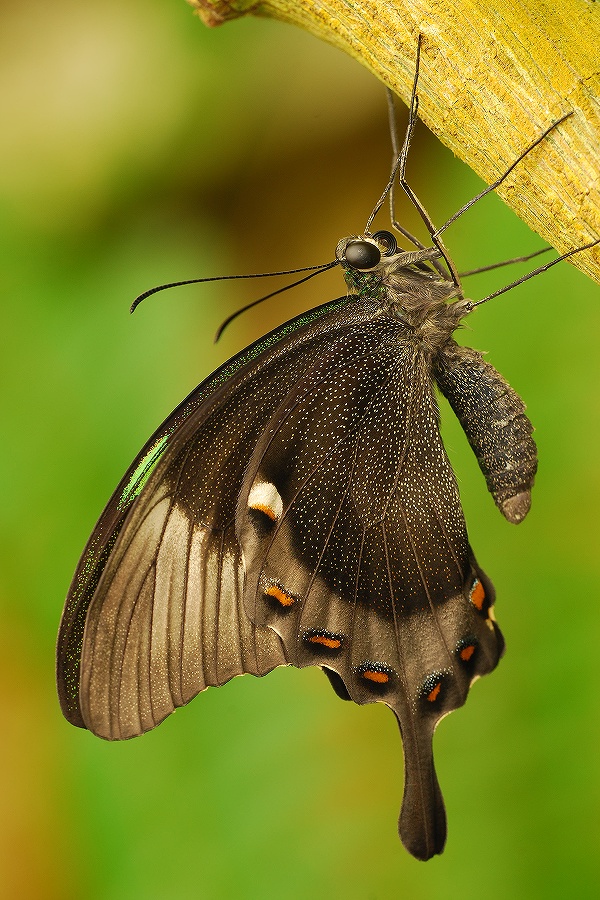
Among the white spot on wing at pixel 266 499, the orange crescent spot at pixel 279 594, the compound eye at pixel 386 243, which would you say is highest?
the compound eye at pixel 386 243

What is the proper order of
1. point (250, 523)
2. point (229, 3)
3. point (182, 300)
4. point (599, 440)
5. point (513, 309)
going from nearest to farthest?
1. point (229, 3)
2. point (250, 523)
3. point (599, 440)
4. point (513, 309)
5. point (182, 300)

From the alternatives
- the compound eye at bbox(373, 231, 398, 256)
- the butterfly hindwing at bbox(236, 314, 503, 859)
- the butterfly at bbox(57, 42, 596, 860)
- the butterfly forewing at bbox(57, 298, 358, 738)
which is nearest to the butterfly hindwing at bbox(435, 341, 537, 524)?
the butterfly at bbox(57, 42, 596, 860)

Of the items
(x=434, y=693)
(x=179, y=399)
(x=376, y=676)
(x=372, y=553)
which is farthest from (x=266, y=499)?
(x=179, y=399)

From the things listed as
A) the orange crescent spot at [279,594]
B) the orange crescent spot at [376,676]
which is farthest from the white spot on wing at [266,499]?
the orange crescent spot at [376,676]

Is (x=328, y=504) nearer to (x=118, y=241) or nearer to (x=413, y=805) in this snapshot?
(x=413, y=805)

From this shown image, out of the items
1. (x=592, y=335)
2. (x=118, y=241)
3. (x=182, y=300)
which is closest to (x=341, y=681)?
(x=592, y=335)

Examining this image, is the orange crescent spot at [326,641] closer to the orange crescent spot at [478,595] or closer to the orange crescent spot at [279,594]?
the orange crescent spot at [279,594]

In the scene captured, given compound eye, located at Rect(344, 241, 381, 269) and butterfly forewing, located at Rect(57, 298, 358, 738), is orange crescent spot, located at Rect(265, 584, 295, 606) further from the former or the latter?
compound eye, located at Rect(344, 241, 381, 269)
